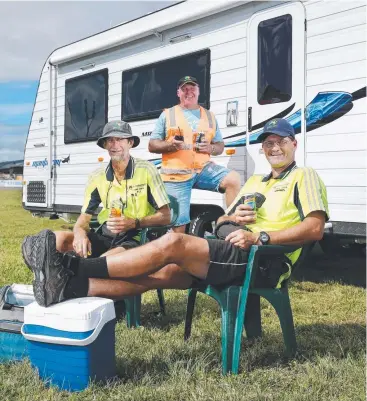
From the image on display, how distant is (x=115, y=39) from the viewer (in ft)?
19.5

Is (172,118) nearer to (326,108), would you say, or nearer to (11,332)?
A: (326,108)

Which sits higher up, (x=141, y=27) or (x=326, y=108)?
(x=141, y=27)

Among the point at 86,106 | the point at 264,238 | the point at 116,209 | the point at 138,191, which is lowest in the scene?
the point at 264,238

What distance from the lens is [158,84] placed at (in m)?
5.53

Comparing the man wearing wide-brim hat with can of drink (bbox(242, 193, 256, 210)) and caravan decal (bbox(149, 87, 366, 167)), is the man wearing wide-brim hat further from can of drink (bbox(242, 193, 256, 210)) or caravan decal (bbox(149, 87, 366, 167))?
caravan decal (bbox(149, 87, 366, 167))

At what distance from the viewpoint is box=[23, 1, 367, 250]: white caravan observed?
14.1 feet

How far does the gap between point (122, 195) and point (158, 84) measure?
2.13 meters

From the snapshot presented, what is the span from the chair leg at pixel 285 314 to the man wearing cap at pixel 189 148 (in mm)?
1703

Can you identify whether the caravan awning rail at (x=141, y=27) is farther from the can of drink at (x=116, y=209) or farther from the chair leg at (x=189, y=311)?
the chair leg at (x=189, y=311)

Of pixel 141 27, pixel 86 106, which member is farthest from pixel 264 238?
pixel 86 106

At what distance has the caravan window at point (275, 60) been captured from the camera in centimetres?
461

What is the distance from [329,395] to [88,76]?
480 cm

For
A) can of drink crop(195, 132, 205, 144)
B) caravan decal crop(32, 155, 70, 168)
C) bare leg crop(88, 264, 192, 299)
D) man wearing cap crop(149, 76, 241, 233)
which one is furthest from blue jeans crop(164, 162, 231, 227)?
caravan decal crop(32, 155, 70, 168)

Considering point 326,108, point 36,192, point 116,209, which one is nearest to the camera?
point 116,209
